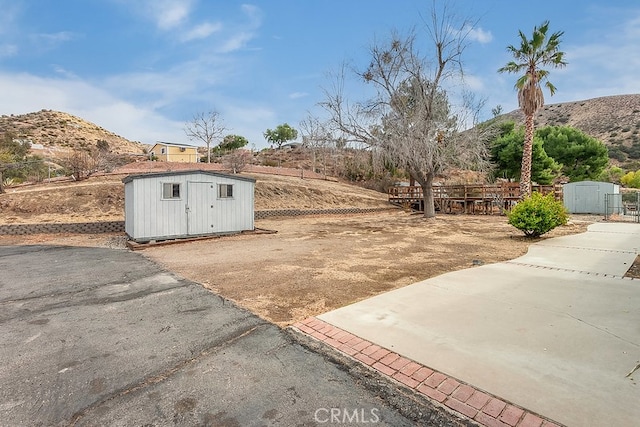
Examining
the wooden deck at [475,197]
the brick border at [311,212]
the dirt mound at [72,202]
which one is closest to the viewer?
the dirt mound at [72,202]

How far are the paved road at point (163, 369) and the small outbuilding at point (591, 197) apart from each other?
74.3ft

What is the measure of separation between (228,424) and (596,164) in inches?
1500

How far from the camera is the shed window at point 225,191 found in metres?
11.7

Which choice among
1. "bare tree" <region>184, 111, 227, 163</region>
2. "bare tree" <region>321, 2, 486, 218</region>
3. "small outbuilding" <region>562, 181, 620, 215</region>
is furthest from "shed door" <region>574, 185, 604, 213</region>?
"bare tree" <region>184, 111, 227, 163</region>

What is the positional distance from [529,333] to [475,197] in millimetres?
20044

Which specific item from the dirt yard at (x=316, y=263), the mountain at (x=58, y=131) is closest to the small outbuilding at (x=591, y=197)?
the dirt yard at (x=316, y=263)

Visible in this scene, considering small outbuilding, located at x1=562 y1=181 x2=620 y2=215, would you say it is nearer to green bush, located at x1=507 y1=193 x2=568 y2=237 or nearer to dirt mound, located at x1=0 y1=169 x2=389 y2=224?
green bush, located at x1=507 y1=193 x2=568 y2=237

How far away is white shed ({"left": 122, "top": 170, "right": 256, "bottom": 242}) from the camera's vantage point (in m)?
9.98

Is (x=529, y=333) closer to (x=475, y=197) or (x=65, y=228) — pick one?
(x=65, y=228)

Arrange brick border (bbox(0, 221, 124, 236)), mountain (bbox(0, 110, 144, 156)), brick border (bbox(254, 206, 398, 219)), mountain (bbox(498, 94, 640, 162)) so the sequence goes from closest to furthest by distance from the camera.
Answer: brick border (bbox(0, 221, 124, 236)) → brick border (bbox(254, 206, 398, 219)) → mountain (bbox(0, 110, 144, 156)) → mountain (bbox(498, 94, 640, 162))

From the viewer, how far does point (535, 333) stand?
3215 mm

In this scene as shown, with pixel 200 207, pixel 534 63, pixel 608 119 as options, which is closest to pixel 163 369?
pixel 200 207

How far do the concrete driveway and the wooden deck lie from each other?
16256 mm

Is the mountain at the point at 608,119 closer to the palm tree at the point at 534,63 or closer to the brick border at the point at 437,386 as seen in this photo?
the palm tree at the point at 534,63
